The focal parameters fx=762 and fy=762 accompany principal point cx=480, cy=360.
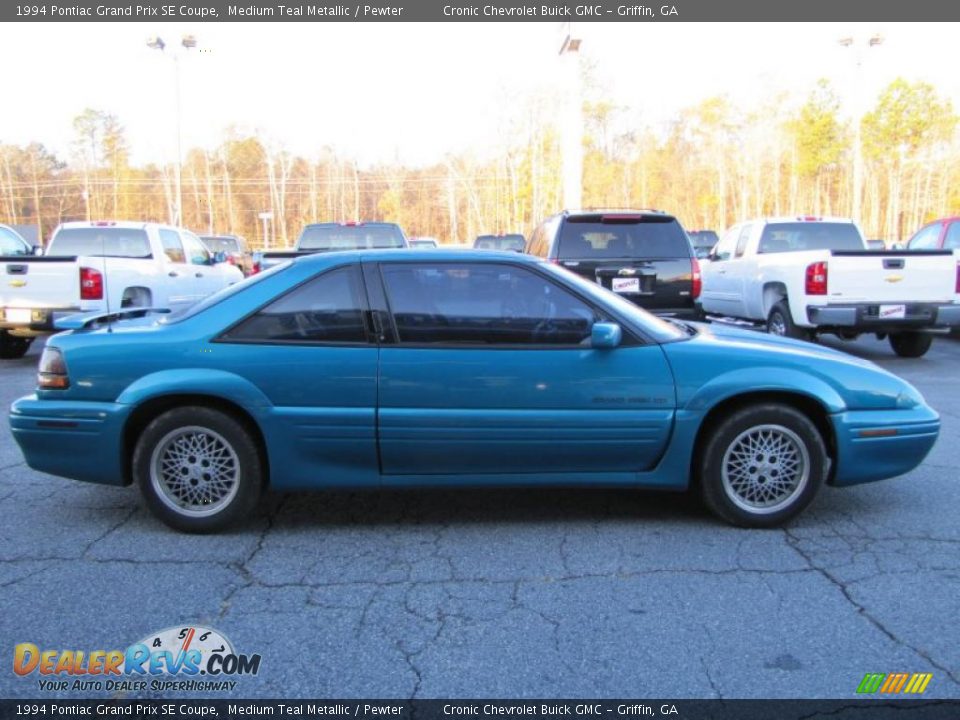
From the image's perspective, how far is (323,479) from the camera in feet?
13.1

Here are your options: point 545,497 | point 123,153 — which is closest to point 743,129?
point 123,153

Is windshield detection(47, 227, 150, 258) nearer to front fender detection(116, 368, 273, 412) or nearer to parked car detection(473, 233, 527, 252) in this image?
front fender detection(116, 368, 273, 412)

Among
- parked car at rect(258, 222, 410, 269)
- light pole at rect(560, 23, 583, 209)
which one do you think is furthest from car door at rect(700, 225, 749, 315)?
light pole at rect(560, 23, 583, 209)

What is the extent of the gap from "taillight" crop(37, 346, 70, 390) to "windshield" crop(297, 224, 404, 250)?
27.0ft

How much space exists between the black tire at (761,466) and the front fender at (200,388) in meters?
2.37

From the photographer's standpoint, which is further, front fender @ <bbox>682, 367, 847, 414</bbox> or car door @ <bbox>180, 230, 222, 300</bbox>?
car door @ <bbox>180, 230, 222, 300</bbox>

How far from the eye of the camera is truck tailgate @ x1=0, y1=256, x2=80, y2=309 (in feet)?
29.3

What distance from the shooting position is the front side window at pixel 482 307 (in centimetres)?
405

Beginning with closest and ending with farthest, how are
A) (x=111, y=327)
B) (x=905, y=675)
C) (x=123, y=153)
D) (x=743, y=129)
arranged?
(x=905, y=675) < (x=111, y=327) < (x=743, y=129) < (x=123, y=153)

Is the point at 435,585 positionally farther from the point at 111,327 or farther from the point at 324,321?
the point at 111,327

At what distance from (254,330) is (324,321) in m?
0.37

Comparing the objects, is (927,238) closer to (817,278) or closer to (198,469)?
(817,278)

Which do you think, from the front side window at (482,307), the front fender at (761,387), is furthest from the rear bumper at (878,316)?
the front side window at (482,307)

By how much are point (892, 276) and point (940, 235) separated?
16.9 feet
